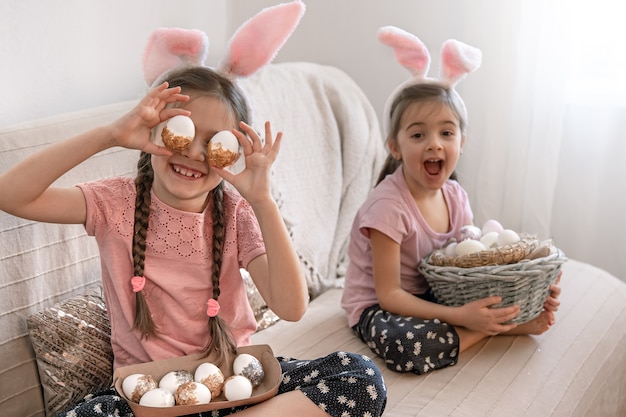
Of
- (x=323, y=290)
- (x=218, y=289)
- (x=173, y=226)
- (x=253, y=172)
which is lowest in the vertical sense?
(x=323, y=290)

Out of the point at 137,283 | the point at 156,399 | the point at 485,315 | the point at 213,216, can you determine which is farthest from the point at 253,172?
the point at 485,315

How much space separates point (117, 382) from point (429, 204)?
89cm

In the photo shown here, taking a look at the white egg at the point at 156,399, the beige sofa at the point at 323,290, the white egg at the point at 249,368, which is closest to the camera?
the white egg at the point at 156,399

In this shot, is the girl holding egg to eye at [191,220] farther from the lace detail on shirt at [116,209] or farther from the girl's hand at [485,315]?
the girl's hand at [485,315]

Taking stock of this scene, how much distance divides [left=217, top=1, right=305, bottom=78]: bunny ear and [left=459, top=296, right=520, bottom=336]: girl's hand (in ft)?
2.20

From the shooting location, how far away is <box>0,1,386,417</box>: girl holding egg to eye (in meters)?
1.30

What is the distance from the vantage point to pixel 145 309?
1.41m

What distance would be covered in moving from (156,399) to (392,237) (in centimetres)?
70

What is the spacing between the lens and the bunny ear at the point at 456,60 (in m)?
1.82

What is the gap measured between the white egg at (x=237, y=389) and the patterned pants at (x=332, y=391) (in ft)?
0.11

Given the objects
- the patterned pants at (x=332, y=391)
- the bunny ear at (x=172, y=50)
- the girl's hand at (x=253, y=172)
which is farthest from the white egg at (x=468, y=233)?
the bunny ear at (x=172, y=50)

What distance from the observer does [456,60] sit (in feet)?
6.00

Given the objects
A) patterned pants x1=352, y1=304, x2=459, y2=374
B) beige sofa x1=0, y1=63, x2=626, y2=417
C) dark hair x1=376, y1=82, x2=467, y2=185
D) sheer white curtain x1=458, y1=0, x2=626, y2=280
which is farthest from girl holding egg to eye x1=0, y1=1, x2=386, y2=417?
sheer white curtain x1=458, y1=0, x2=626, y2=280

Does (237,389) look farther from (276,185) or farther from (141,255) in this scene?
(276,185)
